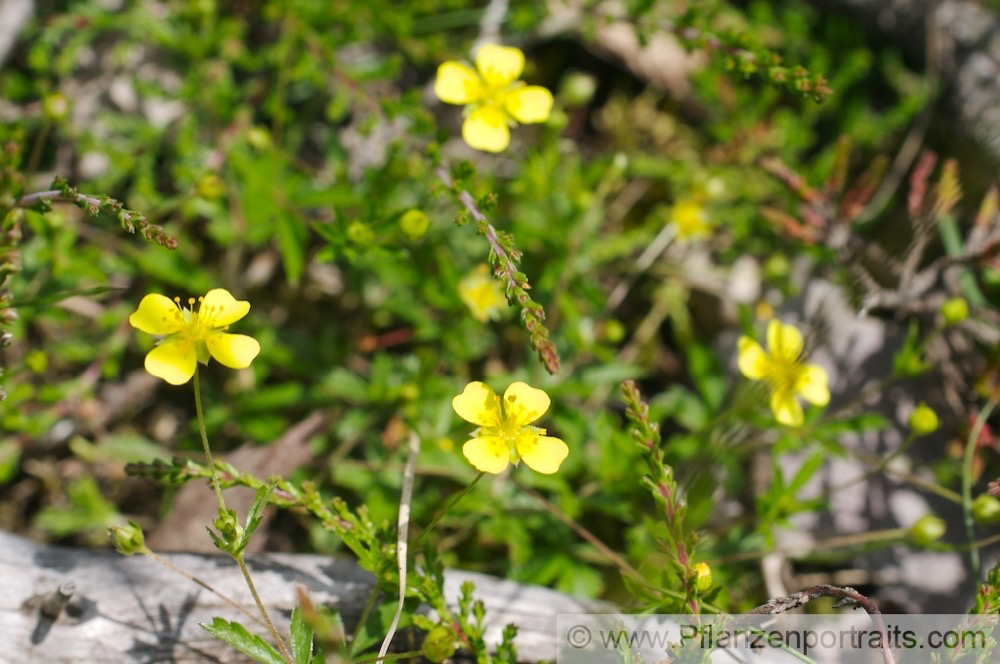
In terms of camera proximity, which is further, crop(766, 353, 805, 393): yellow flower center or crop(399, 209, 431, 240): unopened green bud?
crop(766, 353, 805, 393): yellow flower center

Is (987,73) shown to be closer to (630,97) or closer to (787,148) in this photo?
(787,148)

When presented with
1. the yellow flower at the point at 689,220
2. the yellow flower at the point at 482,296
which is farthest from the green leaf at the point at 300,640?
the yellow flower at the point at 689,220

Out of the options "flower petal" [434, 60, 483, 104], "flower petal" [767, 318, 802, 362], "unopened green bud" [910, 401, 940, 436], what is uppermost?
"flower petal" [434, 60, 483, 104]

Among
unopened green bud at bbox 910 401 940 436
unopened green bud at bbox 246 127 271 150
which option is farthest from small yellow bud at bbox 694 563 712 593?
unopened green bud at bbox 246 127 271 150

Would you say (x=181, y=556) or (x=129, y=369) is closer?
(x=181, y=556)

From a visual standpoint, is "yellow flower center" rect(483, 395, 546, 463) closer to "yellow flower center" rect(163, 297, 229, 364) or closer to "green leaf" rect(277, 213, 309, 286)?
"yellow flower center" rect(163, 297, 229, 364)

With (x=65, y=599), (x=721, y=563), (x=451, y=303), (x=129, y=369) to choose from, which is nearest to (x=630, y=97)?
(x=451, y=303)
